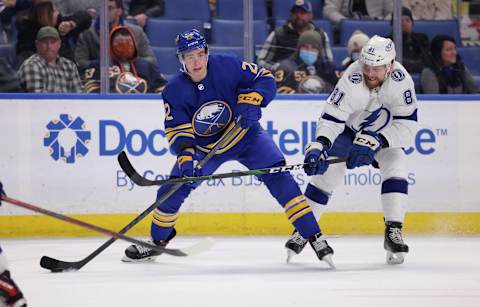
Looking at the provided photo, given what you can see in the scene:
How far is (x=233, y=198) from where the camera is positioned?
6211 mm

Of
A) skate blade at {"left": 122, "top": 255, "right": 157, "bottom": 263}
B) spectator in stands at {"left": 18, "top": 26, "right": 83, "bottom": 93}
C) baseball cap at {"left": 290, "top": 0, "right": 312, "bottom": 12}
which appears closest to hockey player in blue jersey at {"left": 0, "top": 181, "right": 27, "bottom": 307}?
skate blade at {"left": 122, "top": 255, "right": 157, "bottom": 263}

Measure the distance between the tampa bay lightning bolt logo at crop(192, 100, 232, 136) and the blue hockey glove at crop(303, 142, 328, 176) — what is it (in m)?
0.45

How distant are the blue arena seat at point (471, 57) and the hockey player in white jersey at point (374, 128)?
5.82 feet

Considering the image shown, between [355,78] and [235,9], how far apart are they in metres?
1.71

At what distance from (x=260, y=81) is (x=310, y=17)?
1.69 meters

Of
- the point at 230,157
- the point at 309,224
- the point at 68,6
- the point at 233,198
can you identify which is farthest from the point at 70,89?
the point at 309,224

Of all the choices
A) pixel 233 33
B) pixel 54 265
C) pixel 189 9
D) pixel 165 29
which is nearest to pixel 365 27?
pixel 233 33

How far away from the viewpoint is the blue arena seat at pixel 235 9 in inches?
246

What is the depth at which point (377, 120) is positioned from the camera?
193 inches

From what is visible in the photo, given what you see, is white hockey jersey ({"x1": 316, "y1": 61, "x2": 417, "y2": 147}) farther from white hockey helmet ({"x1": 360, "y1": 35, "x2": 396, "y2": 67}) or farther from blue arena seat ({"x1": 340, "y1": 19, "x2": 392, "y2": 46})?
blue arena seat ({"x1": 340, "y1": 19, "x2": 392, "y2": 46})

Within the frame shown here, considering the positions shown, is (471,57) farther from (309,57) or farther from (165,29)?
(165,29)

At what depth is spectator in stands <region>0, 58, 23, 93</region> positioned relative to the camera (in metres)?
6.13

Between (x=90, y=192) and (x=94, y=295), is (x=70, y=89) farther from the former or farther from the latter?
(x=94, y=295)

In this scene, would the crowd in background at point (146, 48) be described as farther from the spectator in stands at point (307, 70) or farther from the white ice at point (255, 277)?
the white ice at point (255, 277)
